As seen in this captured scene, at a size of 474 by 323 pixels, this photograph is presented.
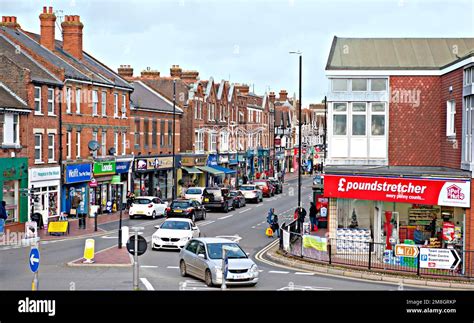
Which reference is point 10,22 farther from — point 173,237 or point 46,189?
point 173,237

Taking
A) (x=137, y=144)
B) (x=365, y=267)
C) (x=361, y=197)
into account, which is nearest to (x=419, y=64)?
(x=361, y=197)

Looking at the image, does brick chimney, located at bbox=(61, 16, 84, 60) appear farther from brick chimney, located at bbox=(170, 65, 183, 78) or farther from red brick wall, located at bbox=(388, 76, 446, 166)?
red brick wall, located at bbox=(388, 76, 446, 166)

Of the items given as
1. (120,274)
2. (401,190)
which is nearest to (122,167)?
(401,190)

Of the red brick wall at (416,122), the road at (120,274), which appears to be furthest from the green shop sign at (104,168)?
the red brick wall at (416,122)

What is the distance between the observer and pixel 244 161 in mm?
88562

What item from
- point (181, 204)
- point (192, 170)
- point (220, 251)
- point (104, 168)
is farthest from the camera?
point (192, 170)

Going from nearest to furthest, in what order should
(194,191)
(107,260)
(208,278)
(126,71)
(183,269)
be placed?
(208,278) < (183,269) < (107,260) < (194,191) < (126,71)

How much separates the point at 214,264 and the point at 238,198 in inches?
1341

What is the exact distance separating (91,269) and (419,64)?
642 inches

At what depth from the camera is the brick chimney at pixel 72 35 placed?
51.9 m

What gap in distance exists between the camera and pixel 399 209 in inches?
1198

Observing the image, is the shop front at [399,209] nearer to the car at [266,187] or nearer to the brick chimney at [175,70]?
the car at [266,187]

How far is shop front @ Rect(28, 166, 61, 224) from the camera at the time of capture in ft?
136
